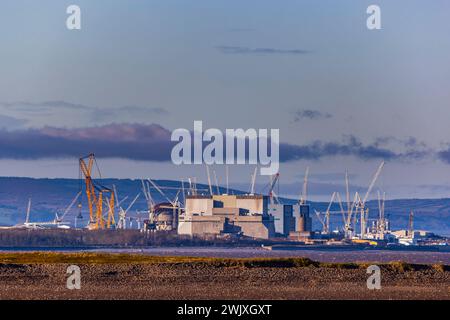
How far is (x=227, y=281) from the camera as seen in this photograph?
77.1 metres

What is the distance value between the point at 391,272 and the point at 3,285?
26057 millimetres

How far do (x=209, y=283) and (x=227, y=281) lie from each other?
5.93 ft

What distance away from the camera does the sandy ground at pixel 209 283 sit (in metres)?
65.4

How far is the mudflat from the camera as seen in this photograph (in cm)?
6569

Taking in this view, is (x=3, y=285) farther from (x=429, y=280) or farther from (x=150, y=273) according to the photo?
(x=429, y=280)
